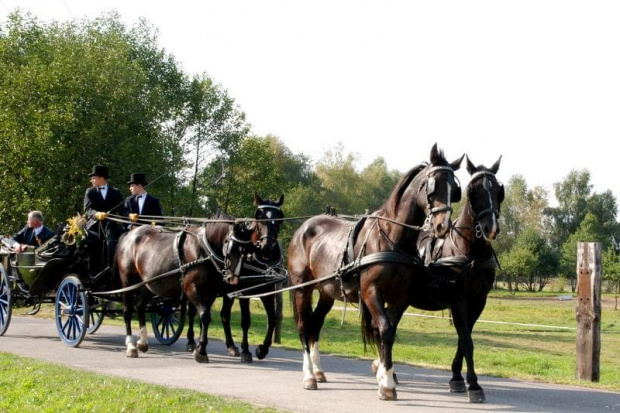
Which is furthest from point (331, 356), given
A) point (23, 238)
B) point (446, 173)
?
point (23, 238)

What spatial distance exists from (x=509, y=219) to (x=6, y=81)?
74.2 meters

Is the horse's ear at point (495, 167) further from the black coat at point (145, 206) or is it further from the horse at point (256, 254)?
the black coat at point (145, 206)

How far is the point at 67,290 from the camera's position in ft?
45.2

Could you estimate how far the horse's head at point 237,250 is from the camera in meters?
11.7

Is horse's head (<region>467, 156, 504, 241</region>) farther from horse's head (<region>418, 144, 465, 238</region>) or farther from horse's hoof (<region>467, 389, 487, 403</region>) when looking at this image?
horse's hoof (<region>467, 389, 487, 403</region>)

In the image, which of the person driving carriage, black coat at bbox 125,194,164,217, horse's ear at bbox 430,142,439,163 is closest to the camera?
horse's ear at bbox 430,142,439,163

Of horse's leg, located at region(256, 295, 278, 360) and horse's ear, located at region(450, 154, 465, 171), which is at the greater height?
horse's ear, located at region(450, 154, 465, 171)

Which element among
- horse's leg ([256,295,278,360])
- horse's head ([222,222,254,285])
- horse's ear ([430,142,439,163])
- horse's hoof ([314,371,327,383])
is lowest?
horse's hoof ([314,371,327,383])

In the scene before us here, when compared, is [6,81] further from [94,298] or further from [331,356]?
[331,356]

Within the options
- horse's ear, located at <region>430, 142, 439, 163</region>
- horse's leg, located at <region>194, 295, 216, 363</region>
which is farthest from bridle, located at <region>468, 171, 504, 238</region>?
horse's leg, located at <region>194, 295, 216, 363</region>

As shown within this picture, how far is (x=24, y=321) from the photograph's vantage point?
734 inches

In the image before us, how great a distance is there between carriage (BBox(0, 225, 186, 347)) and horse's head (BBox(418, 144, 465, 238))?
6.30 meters

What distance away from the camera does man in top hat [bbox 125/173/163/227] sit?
47.4ft

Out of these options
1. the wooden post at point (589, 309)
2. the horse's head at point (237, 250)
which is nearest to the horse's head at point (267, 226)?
the horse's head at point (237, 250)
